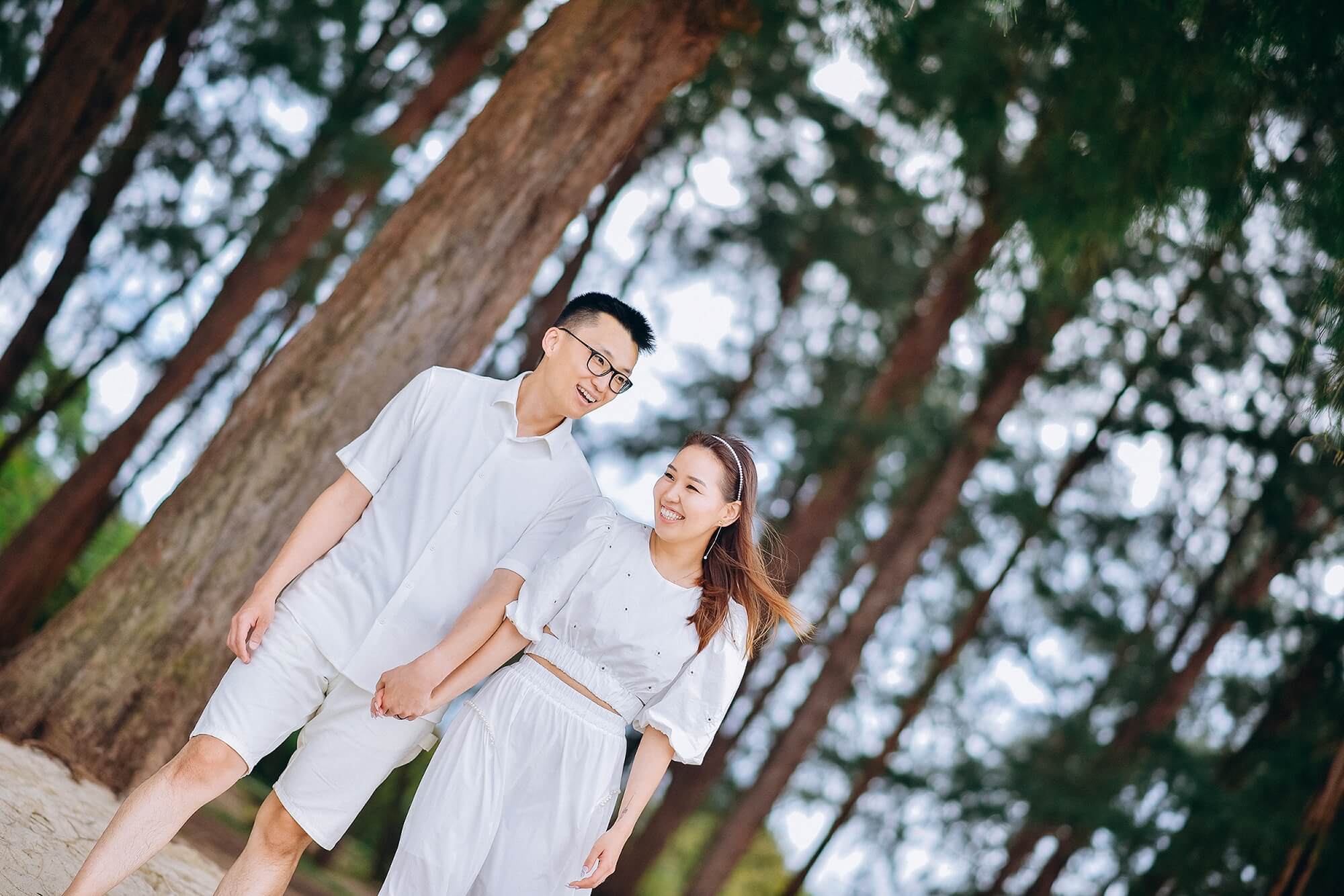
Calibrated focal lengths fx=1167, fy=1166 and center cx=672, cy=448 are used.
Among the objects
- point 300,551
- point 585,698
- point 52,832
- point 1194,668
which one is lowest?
point 52,832

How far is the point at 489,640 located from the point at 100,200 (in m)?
9.23

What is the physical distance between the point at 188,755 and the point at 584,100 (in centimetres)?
323

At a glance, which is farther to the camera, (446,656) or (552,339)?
(552,339)

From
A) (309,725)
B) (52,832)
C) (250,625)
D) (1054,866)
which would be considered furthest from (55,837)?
(1054,866)

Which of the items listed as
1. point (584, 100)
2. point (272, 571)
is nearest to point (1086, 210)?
point (584, 100)

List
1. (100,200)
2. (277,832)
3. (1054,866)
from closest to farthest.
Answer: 1. (277,832)
2. (100,200)
3. (1054,866)

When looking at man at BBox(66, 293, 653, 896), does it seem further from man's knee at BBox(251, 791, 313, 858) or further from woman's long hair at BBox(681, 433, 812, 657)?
woman's long hair at BBox(681, 433, 812, 657)

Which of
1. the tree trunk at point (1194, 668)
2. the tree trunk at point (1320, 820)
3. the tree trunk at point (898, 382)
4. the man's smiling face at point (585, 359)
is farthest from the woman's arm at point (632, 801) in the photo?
the tree trunk at point (1194, 668)

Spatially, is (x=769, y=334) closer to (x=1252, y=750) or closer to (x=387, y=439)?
(x=1252, y=750)

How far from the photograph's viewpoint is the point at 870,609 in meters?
10.9

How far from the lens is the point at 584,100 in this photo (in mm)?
5117

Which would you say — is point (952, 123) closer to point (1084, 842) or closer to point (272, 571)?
point (272, 571)

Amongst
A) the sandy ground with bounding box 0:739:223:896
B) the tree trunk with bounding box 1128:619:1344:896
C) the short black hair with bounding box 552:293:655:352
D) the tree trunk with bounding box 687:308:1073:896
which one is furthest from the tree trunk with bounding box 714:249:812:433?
the short black hair with bounding box 552:293:655:352

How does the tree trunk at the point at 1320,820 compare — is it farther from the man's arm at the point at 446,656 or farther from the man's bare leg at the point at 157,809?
the man's bare leg at the point at 157,809
